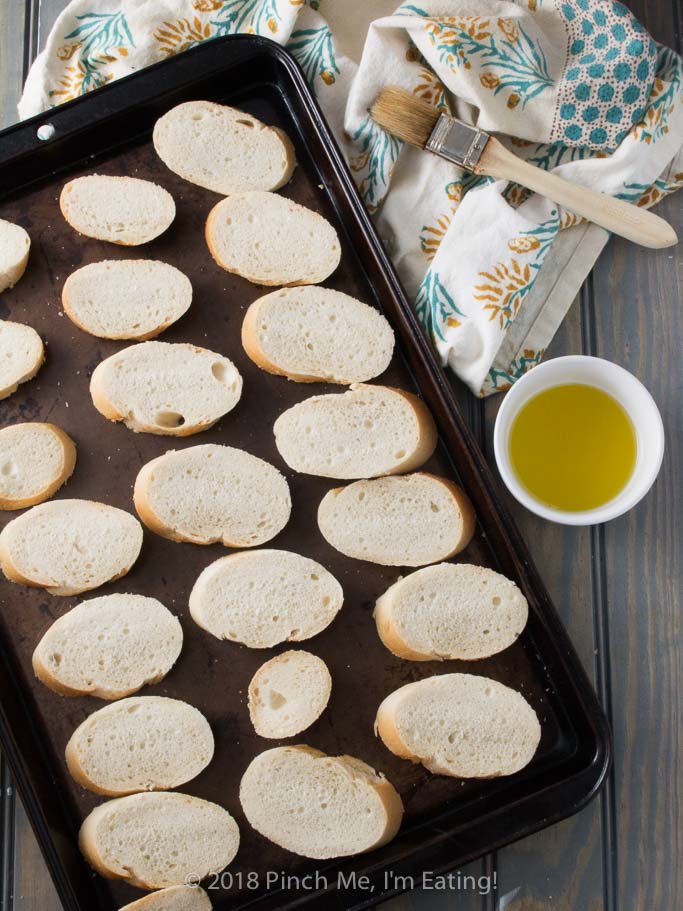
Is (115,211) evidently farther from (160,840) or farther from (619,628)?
(619,628)

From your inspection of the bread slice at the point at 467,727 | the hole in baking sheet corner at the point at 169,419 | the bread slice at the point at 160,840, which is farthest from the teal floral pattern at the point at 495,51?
the bread slice at the point at 160,840

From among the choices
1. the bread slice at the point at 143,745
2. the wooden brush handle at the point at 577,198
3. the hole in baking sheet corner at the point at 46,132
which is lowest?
the bread slice at the point at 143,745

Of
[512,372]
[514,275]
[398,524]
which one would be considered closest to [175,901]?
[398,524]

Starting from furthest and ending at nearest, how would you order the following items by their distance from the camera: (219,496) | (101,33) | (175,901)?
(101,33)
(219,496)
(175,901)

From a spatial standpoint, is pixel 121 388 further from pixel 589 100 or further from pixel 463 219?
pixel 589 100

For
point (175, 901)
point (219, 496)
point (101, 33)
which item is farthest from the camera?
point (101, 33)

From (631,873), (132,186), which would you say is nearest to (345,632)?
(631,873)

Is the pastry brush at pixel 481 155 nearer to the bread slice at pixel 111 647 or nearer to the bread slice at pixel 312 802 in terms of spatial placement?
the bread slice at pixel 111 647
